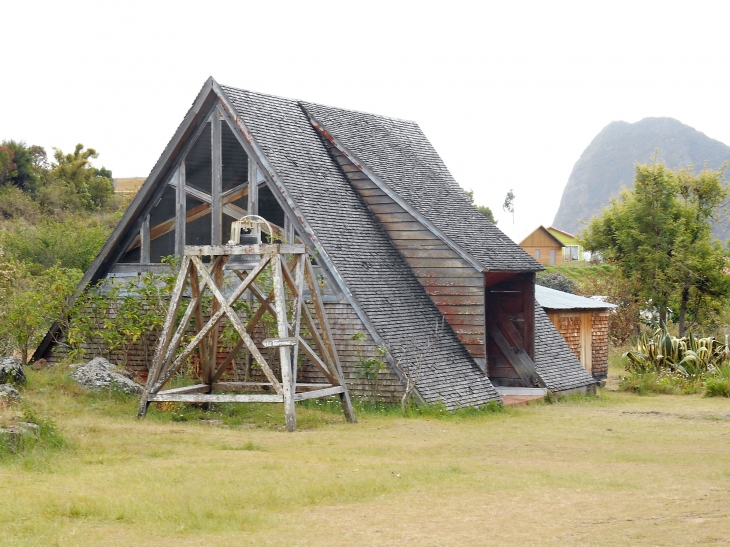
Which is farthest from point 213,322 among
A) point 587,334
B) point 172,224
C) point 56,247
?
point 56,247

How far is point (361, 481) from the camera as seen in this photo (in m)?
10.1

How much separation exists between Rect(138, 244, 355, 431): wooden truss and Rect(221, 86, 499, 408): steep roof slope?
4.56 feet

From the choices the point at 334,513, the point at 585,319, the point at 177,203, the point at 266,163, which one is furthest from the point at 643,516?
the point at 585,319

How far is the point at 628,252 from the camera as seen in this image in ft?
108

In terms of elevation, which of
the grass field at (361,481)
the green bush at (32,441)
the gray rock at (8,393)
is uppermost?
the gray rock at (8,393)

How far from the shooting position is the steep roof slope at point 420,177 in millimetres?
18672

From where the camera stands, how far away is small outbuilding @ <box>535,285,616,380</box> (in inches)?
899

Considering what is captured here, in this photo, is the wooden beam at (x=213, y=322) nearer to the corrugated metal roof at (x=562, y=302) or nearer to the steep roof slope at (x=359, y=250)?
the steep roof slope at (x=359, y=250)

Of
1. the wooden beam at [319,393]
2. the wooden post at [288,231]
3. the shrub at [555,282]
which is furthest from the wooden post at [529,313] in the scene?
the shrub at [555,282]

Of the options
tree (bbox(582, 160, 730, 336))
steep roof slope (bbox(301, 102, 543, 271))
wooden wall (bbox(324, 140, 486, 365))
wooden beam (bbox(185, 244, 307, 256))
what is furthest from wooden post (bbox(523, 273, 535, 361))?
tree (bbox(582, 160, 730, 336))

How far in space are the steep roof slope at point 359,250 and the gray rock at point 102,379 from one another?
161 inches

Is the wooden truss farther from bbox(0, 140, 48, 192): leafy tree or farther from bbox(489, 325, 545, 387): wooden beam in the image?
bbox(0, 140, 48, 192): leafy tree

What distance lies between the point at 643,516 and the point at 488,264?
366 inches

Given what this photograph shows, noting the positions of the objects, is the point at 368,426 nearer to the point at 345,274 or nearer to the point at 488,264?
the point at 345,274
